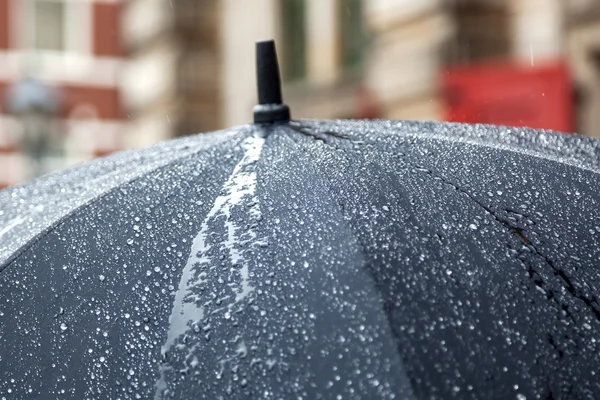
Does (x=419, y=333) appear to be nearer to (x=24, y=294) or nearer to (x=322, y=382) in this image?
(x=322, y=382)

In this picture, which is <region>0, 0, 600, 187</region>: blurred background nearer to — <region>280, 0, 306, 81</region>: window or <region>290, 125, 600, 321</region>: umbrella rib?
<region>280, 0, 306, 81</region>: window

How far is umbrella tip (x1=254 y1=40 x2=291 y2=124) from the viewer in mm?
2605

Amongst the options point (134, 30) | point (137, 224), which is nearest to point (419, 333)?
point (137, 224)

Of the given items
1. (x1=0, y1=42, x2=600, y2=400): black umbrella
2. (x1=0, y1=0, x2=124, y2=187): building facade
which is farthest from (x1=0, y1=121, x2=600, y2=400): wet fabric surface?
(x1=0, y1=0, x2=124, y2=187): building facade

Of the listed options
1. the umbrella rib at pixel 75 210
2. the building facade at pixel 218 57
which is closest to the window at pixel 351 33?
the building facade at pixel 218 57

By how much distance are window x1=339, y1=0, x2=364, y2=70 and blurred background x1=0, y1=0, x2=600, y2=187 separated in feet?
0.04

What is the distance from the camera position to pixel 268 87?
8.64ft

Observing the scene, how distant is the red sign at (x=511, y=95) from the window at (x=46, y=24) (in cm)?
1271

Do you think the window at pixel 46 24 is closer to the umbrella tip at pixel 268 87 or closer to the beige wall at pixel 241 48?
the beige wall at pixel 241 48

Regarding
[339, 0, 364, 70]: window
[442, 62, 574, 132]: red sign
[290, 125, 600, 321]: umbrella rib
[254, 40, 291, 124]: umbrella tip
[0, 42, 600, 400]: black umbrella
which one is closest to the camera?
[0, 42, 600, 400]: black umbrella

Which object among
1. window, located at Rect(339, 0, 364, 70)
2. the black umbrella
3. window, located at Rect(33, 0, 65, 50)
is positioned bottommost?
the black umbrella

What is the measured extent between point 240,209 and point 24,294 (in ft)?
1.25

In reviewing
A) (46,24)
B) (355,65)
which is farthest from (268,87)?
(46,24)

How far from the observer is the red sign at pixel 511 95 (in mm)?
8203
